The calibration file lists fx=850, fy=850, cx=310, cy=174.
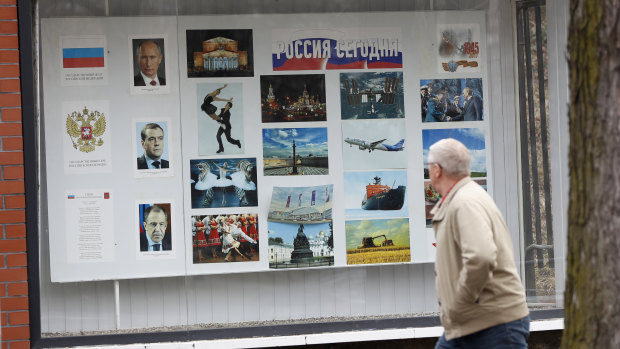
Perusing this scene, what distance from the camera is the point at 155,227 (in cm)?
670

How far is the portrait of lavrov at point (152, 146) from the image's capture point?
21.9 ft

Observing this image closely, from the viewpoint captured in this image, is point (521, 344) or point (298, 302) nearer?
point (521, 344)

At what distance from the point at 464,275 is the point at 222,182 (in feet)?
10.1

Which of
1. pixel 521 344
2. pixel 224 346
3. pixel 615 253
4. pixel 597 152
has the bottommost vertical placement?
pixel 224 346

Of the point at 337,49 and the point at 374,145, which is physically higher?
the point at 337,49

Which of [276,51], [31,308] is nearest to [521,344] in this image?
[276,51]

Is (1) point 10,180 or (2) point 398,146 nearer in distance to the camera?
(1) point 10,180

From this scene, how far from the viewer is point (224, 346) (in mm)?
6570

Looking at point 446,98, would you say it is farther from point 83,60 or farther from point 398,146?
point 83,60

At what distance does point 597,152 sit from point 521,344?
1.29 metres

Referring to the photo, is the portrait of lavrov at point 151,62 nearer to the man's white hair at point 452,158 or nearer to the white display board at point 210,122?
the white display board at point 210,122

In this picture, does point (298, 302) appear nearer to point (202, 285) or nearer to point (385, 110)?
point (202, 285)

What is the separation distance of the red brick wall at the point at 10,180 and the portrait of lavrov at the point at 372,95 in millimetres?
2492

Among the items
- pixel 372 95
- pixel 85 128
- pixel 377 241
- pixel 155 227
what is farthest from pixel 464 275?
pixel 85 128
